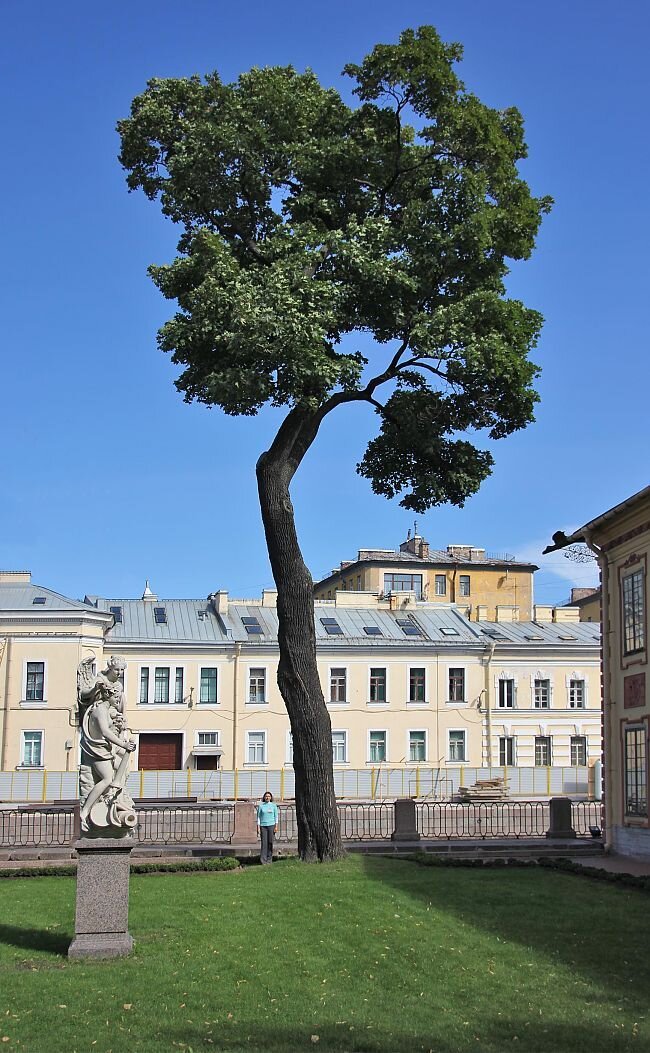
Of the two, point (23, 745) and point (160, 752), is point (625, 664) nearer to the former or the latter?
point (160, 752)

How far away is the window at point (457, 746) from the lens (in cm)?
4788

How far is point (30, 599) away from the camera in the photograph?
4572 centimetres

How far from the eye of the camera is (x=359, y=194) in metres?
22.0

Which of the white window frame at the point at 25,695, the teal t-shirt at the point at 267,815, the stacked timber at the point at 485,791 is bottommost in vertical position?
the stacked timber at the point at 485,791

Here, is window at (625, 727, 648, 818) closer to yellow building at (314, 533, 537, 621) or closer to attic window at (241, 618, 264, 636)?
attic window at (241, 618, 264, 636)

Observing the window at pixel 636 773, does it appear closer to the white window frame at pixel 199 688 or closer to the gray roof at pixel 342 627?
the gray roof at pixel 342 627

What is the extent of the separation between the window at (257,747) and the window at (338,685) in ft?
11.2

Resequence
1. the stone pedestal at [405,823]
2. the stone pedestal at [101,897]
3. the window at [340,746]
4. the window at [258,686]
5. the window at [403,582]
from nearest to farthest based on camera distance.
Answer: the stone pedestal at [101,897]
the stone pedestal at [405,823]
the window at [340,746]
the window at [258,686]
the window at [403,582]

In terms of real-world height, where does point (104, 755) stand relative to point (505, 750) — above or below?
above

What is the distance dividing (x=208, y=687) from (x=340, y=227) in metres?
28.6

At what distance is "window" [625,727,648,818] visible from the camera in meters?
24.1

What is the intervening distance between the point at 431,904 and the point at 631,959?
3.97 metres

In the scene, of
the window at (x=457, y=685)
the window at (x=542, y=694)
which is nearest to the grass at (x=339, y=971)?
the window at (x=457, y=685)

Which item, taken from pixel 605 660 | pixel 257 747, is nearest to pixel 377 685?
pixel 257 747
